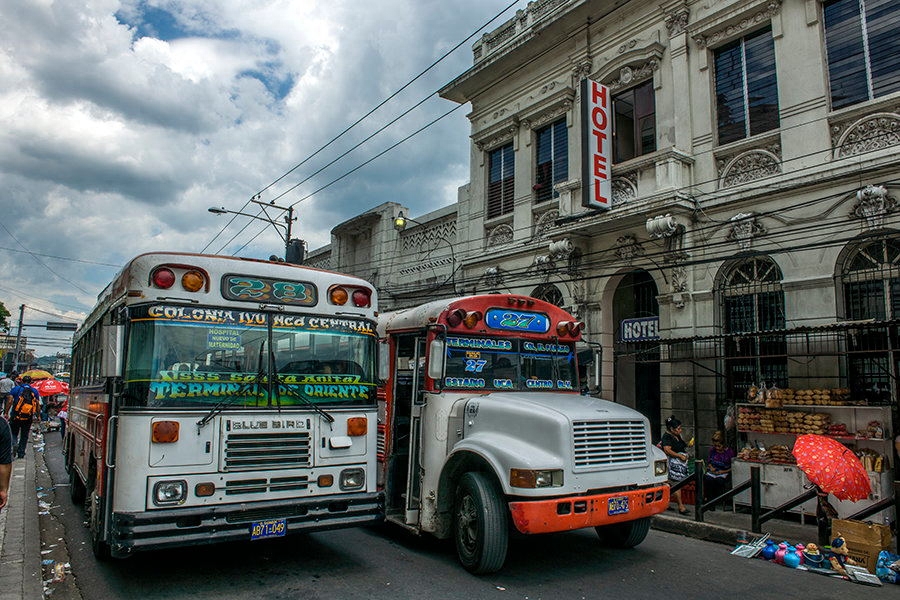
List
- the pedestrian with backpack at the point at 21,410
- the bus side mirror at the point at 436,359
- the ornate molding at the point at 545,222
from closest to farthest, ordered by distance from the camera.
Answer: the bus side mirror at the point at 436,359
the pedestrian with backpack at the point at 21,410
the ornate molding at the point at 545,222

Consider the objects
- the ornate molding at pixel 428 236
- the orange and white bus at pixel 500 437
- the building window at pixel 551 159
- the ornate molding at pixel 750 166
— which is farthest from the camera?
the ornate molding at pixel 428 236

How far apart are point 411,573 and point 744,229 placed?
30.5 ft

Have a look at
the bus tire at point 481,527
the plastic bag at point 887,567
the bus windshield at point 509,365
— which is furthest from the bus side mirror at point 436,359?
the plastic bag at point 887,567

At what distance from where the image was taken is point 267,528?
5.54 metres

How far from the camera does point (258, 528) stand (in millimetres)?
5492

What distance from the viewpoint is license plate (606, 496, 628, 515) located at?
596 cm

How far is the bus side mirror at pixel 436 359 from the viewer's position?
6.62 metres

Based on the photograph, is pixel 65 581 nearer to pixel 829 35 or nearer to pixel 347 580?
pixel 347 580

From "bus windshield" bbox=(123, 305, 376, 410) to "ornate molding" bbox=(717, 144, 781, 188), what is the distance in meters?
9.02

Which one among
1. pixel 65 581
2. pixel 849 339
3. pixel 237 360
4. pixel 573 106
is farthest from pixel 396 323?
pixel 573 106

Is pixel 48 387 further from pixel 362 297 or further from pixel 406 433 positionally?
pixel 362 297

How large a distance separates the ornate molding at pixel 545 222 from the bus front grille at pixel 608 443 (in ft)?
32.3

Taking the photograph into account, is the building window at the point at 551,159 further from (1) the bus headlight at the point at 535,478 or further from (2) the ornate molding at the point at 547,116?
(1) the bus headlight at the point at 535,478

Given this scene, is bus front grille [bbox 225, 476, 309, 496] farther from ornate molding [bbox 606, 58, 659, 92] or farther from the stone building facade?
ornate molding [bbox 606, 58, 659, 92]
